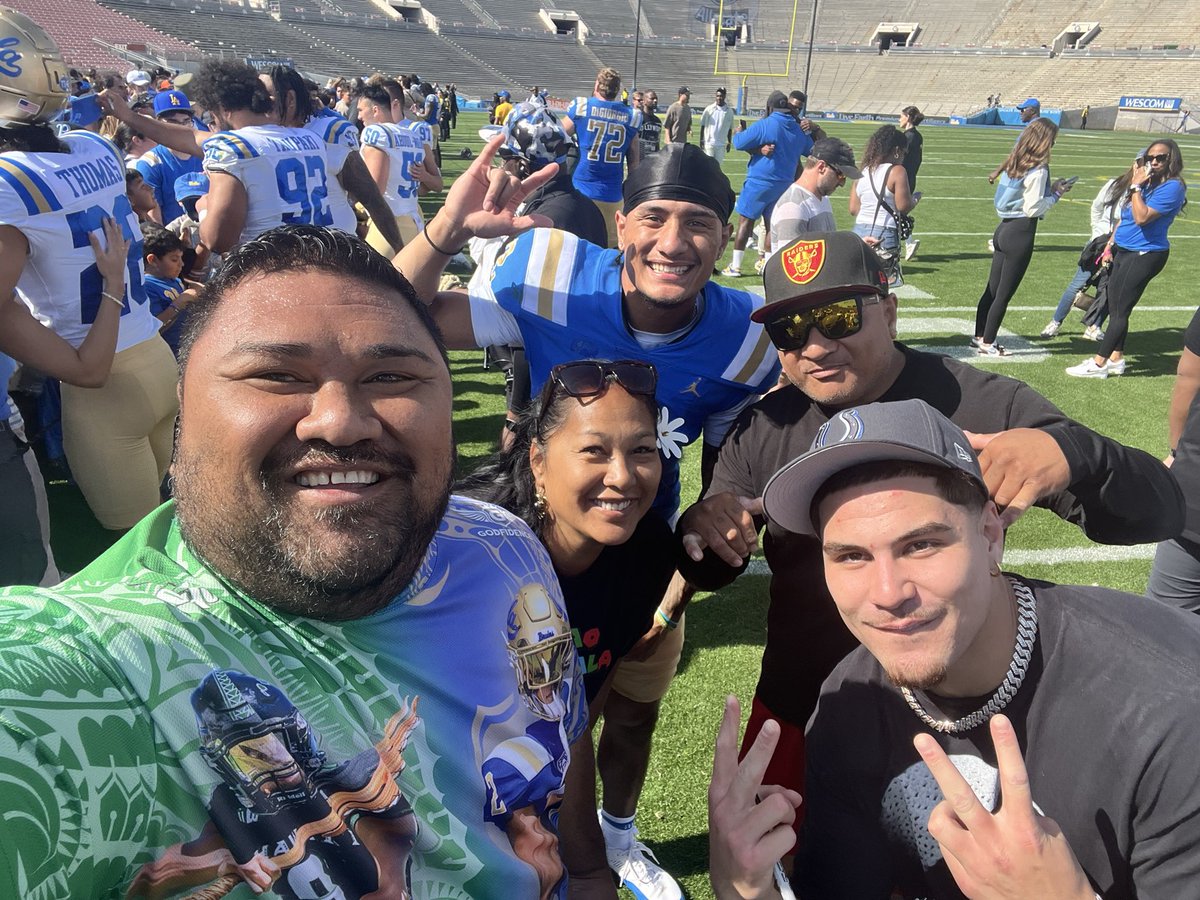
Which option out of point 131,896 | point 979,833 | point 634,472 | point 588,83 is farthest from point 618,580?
point 588,83

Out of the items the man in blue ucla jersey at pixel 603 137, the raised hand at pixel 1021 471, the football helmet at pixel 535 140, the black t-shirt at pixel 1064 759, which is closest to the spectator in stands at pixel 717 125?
the man in blue ucla jersey at pixel 603 137

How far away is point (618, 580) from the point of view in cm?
226

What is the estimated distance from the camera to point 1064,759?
1513 mm

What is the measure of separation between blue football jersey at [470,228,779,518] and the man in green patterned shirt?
133 centimetres

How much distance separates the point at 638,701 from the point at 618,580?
2.81ft

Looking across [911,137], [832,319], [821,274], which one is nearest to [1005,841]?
[832,319]

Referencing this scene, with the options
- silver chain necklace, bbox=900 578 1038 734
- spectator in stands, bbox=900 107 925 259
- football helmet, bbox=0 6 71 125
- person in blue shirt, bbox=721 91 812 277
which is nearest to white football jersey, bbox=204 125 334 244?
football helmet, bbox=0 6 71 125

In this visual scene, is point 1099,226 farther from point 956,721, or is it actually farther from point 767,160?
point 956,721

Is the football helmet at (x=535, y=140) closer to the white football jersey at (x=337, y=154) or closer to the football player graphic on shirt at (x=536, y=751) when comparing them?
the white football jersey at (x=337, y=154)

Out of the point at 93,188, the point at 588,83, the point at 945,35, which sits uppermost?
the point at 945,35

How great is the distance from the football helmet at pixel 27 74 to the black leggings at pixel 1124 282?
27.4 ft

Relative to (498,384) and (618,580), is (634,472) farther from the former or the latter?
(498,384)

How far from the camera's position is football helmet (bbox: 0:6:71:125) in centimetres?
260

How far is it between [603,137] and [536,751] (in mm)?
9392
